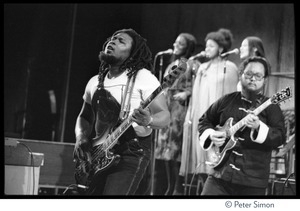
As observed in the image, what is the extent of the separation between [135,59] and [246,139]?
95 cm

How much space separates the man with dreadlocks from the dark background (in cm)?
13

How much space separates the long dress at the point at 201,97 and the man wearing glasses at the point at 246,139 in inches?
3.7

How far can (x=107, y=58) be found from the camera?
14.4 feet

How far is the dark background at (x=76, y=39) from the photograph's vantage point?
448 centimetres

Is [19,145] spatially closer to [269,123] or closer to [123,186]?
[123,186]

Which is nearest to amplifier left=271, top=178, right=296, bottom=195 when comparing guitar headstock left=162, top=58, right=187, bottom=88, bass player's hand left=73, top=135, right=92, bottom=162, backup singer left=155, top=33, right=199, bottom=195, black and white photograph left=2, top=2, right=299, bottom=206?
black and white photograph left=2, top=2, right=299, bottom=206

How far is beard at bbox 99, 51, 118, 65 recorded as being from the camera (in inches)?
171

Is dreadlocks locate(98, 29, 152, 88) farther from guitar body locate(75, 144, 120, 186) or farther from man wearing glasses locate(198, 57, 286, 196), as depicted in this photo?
man wearing glasses locate(198, 57, 286, 196)

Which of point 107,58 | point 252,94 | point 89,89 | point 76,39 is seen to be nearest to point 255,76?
point 252,94

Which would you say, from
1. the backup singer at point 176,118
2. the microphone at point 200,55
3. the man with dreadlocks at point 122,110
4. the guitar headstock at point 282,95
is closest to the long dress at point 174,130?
the backup singer at point 176,118

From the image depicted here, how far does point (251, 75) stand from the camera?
4344mm

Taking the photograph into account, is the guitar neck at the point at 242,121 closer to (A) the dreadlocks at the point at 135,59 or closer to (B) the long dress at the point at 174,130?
(B) the long dress at the point at 174,130

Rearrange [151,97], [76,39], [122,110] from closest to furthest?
[151,97] < [122,110] < [76,39]

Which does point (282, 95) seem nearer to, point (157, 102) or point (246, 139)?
point (246, 139)
